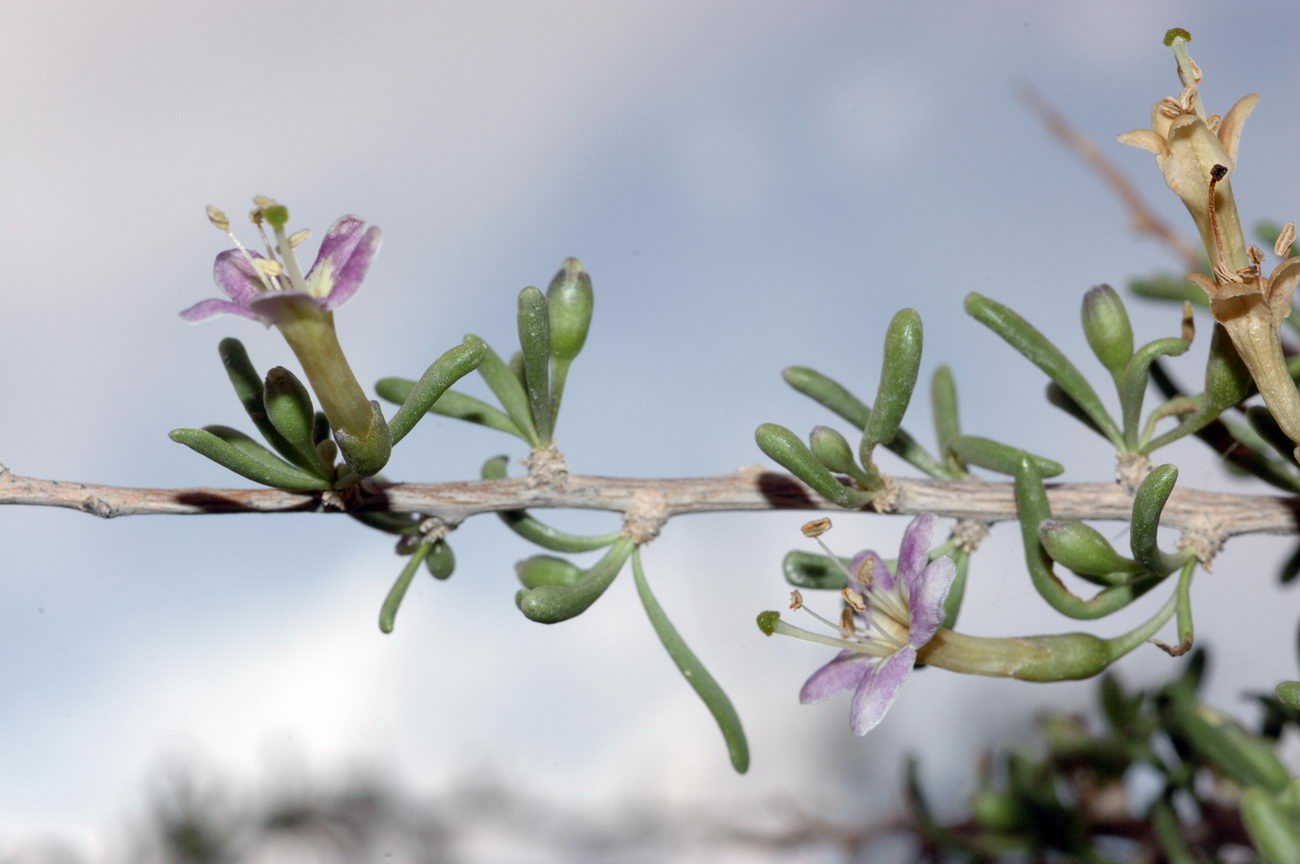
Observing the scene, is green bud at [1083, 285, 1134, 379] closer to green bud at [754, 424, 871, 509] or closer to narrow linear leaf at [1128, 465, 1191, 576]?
narrow linear leaf at [1128, 465, 1191, 576]

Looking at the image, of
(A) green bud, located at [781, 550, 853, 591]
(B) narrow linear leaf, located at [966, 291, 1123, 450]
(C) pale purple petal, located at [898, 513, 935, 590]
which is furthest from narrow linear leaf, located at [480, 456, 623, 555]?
(B) narrow linear leaf, located at [966, 291, 1123, 450]

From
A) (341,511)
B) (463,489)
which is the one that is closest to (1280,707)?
(463,489)

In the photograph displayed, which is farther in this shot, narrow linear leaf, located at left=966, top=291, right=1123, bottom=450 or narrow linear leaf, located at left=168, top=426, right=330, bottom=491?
narrow linear leaf, located at left=966, top=291, right=1123, bottom=450

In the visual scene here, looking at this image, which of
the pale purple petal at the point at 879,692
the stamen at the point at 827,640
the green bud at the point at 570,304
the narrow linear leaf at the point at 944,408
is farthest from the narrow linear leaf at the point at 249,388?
the narrow linear leaf at the point at 944,408

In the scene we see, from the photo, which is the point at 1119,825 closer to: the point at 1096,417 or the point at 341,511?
the point at 1096,417

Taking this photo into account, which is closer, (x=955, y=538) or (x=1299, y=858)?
(x=1299, y=858)

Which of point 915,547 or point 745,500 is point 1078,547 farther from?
point 745,500

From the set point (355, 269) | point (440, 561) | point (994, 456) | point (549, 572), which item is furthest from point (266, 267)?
point (994, 456)

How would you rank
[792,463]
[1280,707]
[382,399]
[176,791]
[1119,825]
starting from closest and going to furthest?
[792,463], [382,399], [1280,707], [1119,825], [176,791]
